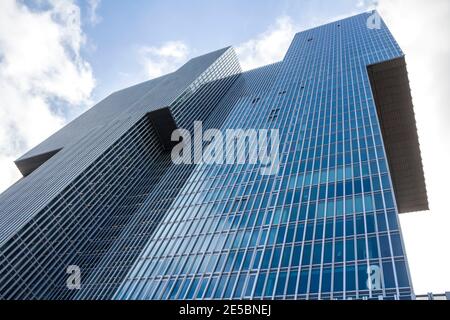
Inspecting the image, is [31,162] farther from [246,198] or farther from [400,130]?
[400,130]

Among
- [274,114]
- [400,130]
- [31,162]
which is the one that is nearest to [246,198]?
[274,114]

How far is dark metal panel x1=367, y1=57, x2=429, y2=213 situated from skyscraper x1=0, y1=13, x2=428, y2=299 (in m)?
0.33

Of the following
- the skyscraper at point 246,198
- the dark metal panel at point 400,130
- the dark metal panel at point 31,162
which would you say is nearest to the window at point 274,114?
the skyscraper at point 246,198

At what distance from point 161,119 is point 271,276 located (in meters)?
82.0

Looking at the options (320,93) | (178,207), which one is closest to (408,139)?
(320,93)

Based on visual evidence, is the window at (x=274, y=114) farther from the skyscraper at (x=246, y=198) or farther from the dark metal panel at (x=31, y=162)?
the dark metal panel at (x=31, y=162)

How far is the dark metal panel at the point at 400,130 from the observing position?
83.1 m

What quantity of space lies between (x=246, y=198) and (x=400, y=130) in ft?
192

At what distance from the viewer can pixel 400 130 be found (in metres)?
94.0

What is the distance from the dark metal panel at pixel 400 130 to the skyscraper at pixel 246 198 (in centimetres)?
33

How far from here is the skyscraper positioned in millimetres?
37938

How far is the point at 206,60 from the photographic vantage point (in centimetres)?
15000

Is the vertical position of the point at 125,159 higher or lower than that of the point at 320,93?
lower
